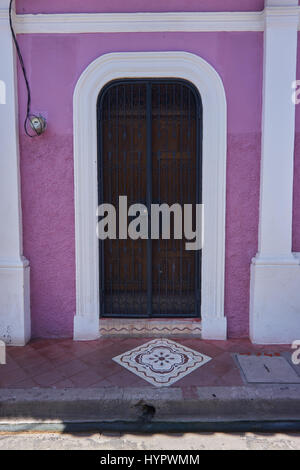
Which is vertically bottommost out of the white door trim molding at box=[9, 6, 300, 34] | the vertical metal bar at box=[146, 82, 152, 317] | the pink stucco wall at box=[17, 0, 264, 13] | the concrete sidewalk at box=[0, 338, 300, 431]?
the concrete sidewalk at box=[0, 338, 300, 431]

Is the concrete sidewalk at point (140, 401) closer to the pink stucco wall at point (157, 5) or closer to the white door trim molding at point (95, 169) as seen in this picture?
the white door trim molding at point (95, 169)

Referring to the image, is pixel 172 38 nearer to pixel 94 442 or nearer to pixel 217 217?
pixel 217 217

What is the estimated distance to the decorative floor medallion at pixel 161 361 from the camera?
3111mm

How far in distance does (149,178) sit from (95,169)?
0.67 meters

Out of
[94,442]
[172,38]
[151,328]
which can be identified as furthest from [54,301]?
[172,38]

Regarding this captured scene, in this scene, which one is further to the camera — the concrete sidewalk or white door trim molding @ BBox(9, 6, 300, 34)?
white door trim molding @ BBox(9, 6, 300, 34)

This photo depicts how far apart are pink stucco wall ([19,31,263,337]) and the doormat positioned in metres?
0.55

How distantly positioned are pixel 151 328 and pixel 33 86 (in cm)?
325

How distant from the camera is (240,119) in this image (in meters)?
3.78

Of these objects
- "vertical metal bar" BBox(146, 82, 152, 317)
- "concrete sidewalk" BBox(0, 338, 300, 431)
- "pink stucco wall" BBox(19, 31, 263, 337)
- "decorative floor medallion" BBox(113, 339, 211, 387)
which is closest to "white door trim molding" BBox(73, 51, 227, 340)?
"pink stucco wall" BBox(19, 31, 263, 337)

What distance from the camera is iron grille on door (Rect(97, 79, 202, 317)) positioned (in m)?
3.91

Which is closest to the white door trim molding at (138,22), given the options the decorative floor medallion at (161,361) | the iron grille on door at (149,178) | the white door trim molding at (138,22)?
the white door trim molding at (138,22)

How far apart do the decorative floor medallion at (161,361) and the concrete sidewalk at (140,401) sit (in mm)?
94

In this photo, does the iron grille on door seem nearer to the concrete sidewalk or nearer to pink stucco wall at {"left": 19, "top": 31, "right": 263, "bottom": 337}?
pink stucco wall at {"left": 19, "top": 31, "right": 263, "bottom": 337}
